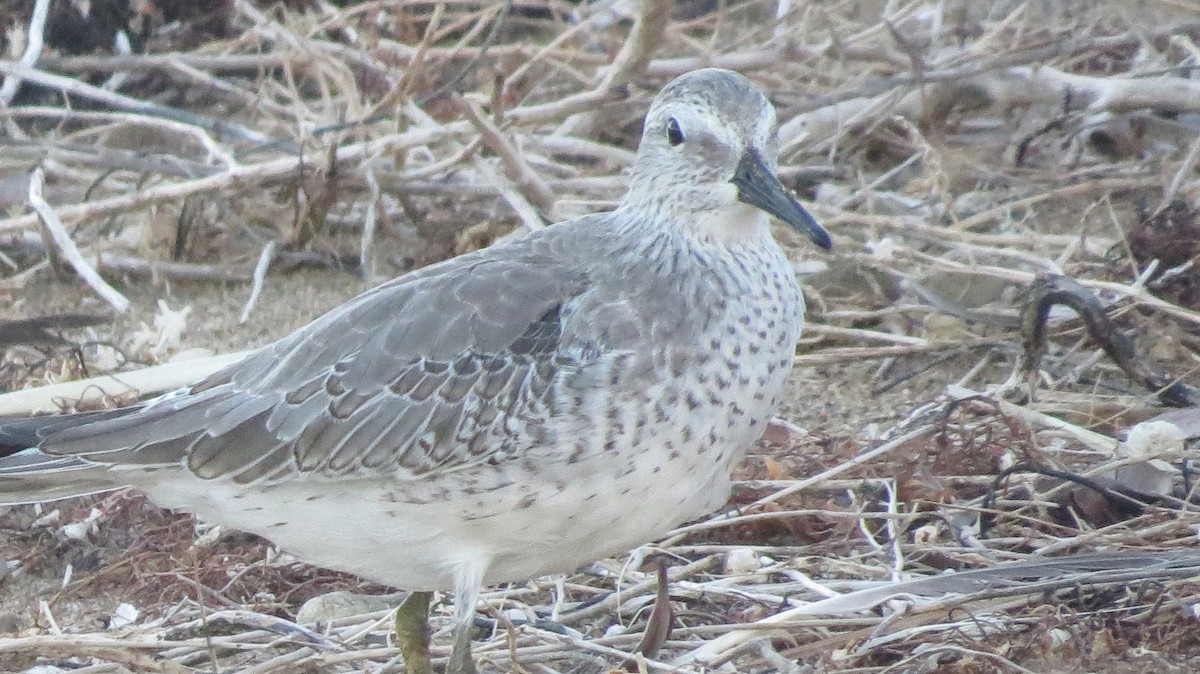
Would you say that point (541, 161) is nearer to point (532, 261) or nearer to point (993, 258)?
point (993, 258)

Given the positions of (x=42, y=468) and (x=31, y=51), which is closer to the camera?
(x=42, y=468)

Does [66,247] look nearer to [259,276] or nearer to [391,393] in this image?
[259,276]

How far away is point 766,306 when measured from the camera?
410cm

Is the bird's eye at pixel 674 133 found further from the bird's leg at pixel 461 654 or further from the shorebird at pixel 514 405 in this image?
the bird's leg at pixel 461 654

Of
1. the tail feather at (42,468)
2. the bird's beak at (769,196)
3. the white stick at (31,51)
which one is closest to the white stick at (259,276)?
the white stick at (31,51)

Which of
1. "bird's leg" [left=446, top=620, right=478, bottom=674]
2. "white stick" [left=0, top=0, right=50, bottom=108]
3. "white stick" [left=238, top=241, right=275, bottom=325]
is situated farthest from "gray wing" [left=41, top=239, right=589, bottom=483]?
"white stick" [left=0, top=0, right=50, bottom=108]

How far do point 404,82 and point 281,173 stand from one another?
0.60m

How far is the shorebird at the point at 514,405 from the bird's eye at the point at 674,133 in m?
0.02

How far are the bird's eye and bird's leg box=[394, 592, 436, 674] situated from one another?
1316mm

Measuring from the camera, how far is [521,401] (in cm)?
392

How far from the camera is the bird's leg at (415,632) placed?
4.27 meters

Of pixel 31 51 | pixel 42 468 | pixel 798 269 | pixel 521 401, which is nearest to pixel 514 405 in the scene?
pixel 521 401

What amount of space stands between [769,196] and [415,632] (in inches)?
55.6

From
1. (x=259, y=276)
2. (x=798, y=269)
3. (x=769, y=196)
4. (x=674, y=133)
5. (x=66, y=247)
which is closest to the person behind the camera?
(x=769, y=196)
